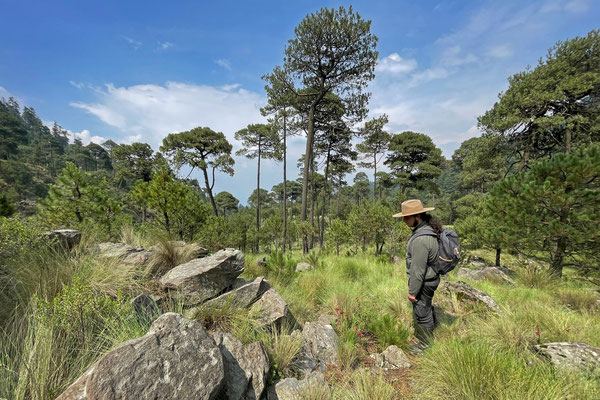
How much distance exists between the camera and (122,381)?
4.37ft

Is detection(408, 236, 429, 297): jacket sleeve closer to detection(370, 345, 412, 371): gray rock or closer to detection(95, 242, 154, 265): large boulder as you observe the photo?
detection(370, 345, 412, 371): gray rock

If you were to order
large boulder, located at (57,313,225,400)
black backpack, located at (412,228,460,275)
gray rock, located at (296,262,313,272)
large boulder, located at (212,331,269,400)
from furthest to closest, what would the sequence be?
gray rock, located at (296,262,313,272) → black backpack, located at (412,228,460,275) → large boulder, located at (212,331,269,400) → large boulder, located at (57,313,225,400)

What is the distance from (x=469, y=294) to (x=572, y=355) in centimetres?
210

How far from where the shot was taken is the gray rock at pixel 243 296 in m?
2.94

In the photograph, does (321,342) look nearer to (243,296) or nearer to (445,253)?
(243,296)

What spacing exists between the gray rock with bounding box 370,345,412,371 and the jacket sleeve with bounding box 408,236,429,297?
804 millimetres

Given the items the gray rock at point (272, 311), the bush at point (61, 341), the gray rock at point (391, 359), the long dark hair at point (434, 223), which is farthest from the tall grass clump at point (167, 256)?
the long dark hair at point (434, 223)

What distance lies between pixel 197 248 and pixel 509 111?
16375 millimetres

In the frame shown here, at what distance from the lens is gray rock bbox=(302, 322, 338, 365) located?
2.73 m

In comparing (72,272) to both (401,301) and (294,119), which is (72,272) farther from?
(294,119)

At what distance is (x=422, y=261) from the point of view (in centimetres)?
288

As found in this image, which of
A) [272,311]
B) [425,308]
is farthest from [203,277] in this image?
[425,308]

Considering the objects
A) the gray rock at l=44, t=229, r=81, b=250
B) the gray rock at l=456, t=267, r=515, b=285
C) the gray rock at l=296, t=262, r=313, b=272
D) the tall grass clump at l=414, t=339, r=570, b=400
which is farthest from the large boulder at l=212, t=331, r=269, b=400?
the gray rock at l=456, t=267, r=515, b=285

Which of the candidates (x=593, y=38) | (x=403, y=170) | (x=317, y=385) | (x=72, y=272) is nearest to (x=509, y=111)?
(x=593, y=38)
